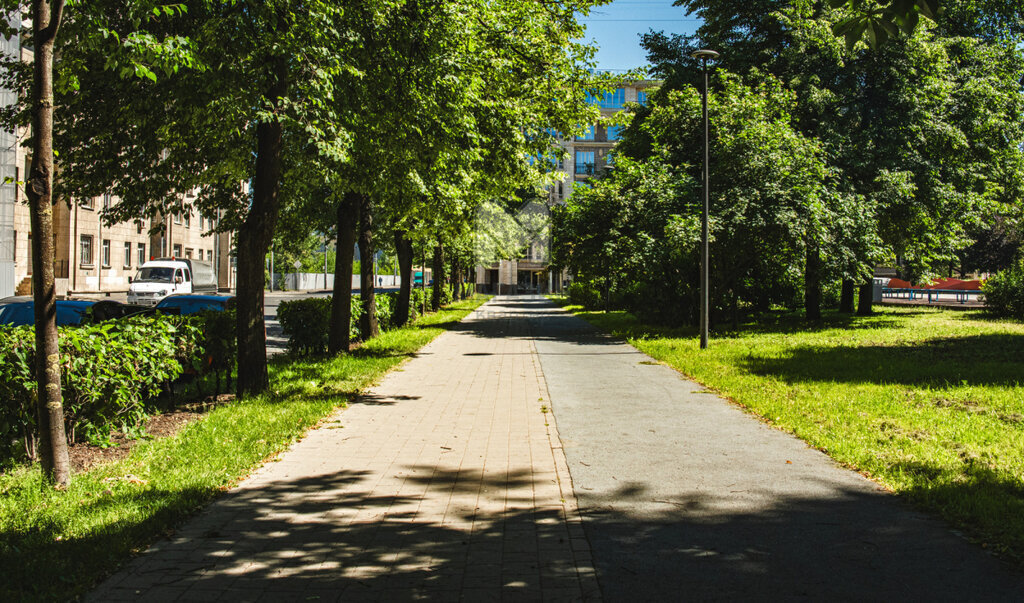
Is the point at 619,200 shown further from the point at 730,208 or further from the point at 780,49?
the point at 780,49

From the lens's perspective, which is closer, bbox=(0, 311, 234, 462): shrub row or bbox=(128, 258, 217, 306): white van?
bbox=(0, 311, 234, 462): shrub row

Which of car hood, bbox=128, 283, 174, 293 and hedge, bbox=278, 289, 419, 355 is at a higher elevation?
car hood, bbox=128, 283, 174, 293

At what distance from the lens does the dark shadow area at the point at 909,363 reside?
11.6 meters

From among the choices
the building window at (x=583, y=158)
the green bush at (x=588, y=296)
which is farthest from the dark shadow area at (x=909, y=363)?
the building window at (x=583, y=158)

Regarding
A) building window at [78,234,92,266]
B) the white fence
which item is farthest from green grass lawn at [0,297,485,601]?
the white fence

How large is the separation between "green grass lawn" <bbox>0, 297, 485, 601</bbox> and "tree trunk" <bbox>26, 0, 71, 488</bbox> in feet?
0.93

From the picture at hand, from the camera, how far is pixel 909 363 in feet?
44.3

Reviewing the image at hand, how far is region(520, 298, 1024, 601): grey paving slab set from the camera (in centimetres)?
382

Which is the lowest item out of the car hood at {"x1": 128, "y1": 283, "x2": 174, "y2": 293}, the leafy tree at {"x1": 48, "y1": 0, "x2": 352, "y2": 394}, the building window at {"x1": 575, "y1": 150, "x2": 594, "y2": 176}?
the car hood at {"x1": 128, "y1": 283, "x2": 174, "y2": 293}

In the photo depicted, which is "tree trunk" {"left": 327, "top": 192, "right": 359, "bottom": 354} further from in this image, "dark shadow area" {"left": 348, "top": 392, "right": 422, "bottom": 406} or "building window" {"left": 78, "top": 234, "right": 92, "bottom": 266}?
"building window" {"left": 78, "top": 234, "right": 92, "bottom": 266}

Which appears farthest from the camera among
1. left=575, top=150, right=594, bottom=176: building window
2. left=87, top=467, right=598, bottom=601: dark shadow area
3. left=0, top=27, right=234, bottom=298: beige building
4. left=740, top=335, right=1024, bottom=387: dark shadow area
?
left=575, top=150, right=594, bottom=176: building window

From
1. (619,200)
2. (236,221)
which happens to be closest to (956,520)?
(236,221)

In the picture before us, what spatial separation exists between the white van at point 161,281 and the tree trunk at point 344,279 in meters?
17.7

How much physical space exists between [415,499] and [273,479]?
1.27 meters
